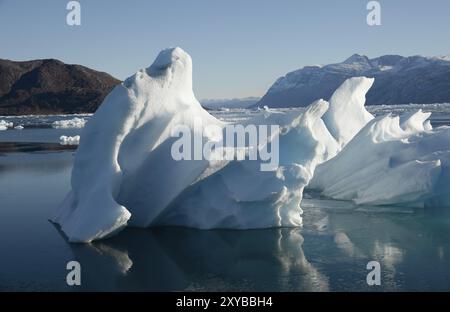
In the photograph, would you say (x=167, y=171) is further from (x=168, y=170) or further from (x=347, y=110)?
(x=347, y=110)

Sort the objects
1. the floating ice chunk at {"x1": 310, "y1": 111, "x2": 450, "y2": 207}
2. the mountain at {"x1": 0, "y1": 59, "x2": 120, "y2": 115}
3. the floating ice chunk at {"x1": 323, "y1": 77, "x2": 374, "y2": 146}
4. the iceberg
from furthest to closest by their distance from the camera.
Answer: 1. the mountain at {"x1": 0, "y1": 59, "x2": 120, "y2": 115}
2. the floating ice chunk at {"x1": 323, "y1": 77, "x2": 374, "y2": 146}
3. the floating ice chunk at {"x1": 310, "y1": 111, "x2": 450, "y2": 207}
4. the iceberg

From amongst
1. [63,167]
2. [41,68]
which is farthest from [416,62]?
[63,167]

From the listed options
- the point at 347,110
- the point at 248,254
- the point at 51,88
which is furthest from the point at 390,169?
the point at 51,88

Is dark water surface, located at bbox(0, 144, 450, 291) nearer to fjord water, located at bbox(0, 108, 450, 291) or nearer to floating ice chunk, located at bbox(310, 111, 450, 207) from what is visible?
fjord water, located at bbox(0, 108, 450, 291)

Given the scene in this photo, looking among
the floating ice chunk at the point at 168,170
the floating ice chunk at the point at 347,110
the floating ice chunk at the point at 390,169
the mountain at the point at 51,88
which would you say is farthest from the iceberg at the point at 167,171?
the mountain at the point at 51,88

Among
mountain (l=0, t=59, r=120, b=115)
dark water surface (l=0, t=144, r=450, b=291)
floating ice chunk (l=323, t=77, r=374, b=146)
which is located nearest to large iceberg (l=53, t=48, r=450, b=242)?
dark water surface (l=0, t=144, r=450, b=291)

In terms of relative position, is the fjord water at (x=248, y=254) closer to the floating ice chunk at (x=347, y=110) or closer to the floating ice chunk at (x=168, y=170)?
the floating ice chunk at (x=168, y=170)

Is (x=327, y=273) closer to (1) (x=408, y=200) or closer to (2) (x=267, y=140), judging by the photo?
(2) (x=267, y=140)
